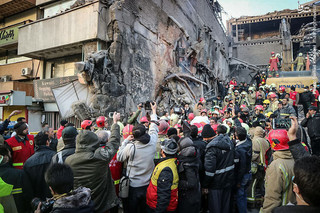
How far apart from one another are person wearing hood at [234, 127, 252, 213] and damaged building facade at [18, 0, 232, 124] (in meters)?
6.36

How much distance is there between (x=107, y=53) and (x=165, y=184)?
7969 millimetres

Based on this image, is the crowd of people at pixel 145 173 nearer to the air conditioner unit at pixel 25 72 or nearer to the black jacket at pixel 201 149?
the black jacket at pixel 201 149

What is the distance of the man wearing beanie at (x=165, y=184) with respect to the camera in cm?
279

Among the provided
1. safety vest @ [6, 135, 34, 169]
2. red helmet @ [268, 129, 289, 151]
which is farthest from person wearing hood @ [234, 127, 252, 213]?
safety vest @ [6, 135, 34, 169]

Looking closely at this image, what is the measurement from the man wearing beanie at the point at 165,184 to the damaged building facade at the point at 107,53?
6487mm

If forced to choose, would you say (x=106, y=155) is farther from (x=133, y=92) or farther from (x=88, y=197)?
(x=133, y=92)

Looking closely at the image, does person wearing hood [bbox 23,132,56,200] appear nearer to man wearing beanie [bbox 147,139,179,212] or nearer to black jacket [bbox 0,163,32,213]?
black jacket [bbox 0,163,32,213]

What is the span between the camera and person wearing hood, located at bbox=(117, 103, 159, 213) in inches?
129

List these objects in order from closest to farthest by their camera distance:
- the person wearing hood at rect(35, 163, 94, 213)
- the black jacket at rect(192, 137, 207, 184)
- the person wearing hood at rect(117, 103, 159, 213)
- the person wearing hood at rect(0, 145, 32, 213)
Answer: the person wearing hood at rect(35, 163, 94, 213) < the person wearing hood at rect(0, 145, 32, 213) < the person wearing hood at rect(117, 103, 159, 213) < the black jacket at rect(192, 137, 207, 184)

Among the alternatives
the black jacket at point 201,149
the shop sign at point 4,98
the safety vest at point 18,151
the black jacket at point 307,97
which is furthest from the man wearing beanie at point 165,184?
the shop sign at point 4,98

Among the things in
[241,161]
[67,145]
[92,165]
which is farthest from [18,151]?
[241,161]

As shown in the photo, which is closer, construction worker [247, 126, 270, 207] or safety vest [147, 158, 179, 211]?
safety vest [147, 158, 179, 211]

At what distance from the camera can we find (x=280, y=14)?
103 ft

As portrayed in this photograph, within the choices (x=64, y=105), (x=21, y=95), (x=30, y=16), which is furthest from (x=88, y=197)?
(x=30, y=16)
